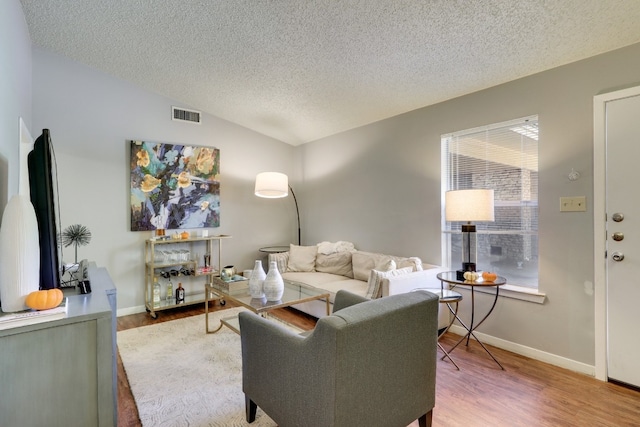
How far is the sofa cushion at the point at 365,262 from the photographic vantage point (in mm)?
3637

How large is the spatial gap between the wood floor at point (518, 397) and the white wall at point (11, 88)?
1.62 meters

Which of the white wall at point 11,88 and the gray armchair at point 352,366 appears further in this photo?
the white wall at point 11,88

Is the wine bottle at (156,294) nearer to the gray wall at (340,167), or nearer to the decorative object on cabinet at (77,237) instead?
the gray wall at (340,167)

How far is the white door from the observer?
7.24 feet

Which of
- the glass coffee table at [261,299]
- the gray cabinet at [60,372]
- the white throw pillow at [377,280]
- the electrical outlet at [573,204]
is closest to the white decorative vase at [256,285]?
the glass coffee table at [261,299]

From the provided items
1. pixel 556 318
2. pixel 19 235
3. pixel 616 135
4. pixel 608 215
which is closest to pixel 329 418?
pixel 19 235

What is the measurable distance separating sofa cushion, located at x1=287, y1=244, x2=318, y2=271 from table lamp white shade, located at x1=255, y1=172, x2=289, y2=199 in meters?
0.82

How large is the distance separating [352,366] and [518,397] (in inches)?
61.1

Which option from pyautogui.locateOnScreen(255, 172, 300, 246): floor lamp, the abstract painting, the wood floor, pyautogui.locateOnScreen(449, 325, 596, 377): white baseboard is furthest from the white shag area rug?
pyautogui.locateOnScreen(449, 325, 596, 377): white baseboard

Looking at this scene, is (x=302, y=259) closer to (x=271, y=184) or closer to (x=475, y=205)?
(x=271, y=184)

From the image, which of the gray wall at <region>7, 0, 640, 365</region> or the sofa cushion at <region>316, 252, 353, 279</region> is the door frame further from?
the sofa cushion at <region>316, 252, 353, 279</region>

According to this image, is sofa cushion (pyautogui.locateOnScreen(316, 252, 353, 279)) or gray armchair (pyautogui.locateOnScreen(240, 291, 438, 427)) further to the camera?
sofa cushion (pyautogui.locateOnScreen(316, 252, 353, 279))

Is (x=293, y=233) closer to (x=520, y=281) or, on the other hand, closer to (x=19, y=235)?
(x=520, y=281)

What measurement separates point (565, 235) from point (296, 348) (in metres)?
2.35
